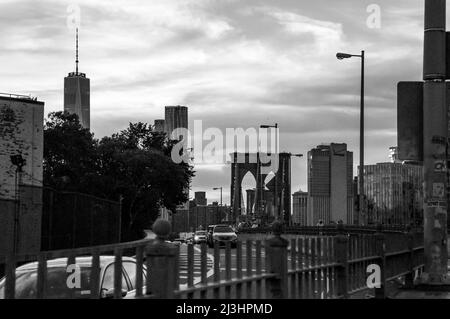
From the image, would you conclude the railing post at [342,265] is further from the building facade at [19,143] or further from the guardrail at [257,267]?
the building facade at [19,143]

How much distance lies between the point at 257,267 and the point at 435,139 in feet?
26.0

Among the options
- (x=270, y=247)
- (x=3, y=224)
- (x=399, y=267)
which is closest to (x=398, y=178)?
(x=3, y=224)

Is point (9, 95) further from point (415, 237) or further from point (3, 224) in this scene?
point (415, 237)

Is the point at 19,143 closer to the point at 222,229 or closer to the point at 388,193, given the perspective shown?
the point at 222,229

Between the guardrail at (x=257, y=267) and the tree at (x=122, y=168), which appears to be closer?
the guardrail at (x=257, y=267)

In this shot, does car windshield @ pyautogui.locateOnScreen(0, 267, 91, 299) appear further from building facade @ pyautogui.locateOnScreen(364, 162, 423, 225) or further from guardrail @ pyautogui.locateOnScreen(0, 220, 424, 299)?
building facade @ pyautogui.locateOnScreen(364, 162, 423, 225)

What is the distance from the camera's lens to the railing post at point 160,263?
7016 millimetres

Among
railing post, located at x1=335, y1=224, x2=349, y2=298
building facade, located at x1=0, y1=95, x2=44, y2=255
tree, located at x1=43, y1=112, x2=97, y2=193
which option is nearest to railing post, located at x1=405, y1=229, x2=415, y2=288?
railing post, located at x1=335, y1=224, x2=349, y2=298

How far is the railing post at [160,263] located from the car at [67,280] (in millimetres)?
591

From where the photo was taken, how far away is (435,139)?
1628cm

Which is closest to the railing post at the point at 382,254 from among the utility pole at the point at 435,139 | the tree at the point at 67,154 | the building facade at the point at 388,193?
the utility pole at the point at 435,139

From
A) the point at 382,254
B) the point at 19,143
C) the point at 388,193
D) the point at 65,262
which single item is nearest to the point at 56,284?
the point at 65,262

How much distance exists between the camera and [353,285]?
1409 centimetres
